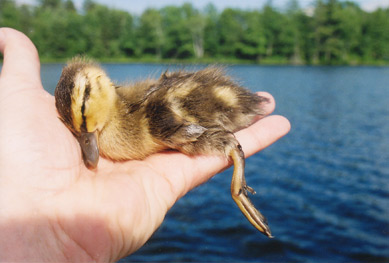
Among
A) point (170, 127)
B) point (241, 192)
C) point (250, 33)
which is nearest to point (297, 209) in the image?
point (241, 192)

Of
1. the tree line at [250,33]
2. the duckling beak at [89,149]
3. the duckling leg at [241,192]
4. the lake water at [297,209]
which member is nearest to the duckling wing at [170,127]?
the duckling leg at [241,192]

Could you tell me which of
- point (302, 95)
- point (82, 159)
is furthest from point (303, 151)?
point (302, 95)

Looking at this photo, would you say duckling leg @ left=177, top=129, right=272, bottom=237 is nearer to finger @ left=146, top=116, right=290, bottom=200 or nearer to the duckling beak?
finger @ left=146, top=116, right=290, bottom=200

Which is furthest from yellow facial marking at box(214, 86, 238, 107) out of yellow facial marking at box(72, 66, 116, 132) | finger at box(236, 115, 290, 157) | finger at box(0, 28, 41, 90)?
finger at box(0, 28, 41, 90)

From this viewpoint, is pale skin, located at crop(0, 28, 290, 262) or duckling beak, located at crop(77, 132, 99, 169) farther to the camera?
duckling beak, located at crop(77, 132, 99, 169)

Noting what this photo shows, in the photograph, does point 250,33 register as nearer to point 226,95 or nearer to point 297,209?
point 297,209

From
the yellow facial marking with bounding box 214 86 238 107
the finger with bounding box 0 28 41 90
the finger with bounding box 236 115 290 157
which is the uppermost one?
the finger with bounding box 0 28 41 90
